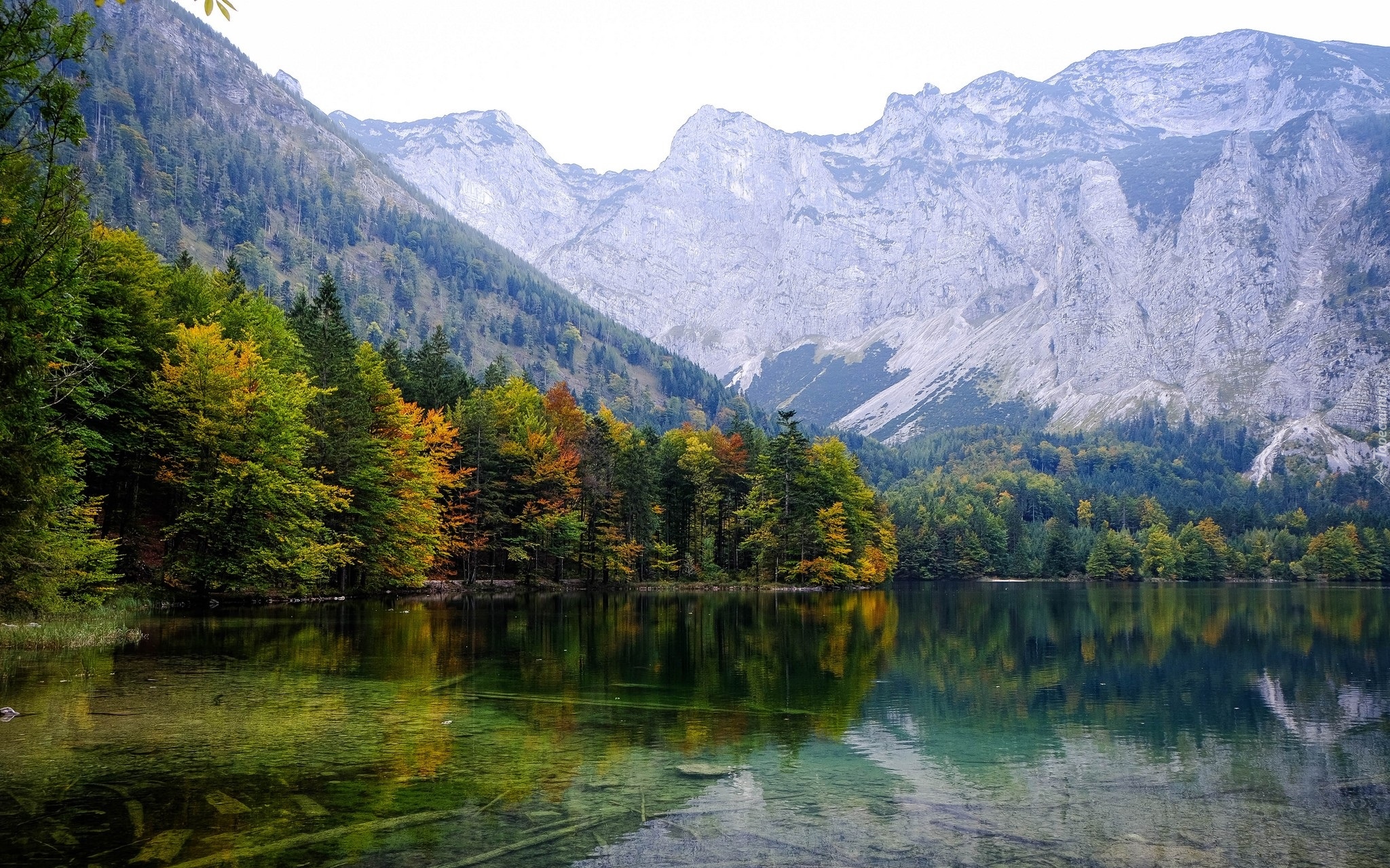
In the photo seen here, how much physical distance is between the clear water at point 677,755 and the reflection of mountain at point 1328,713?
150mm

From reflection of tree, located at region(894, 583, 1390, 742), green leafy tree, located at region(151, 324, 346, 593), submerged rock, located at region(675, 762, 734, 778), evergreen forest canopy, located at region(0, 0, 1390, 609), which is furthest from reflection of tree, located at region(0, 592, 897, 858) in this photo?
green leafy tree, located at region(151, 324, 346, 593)

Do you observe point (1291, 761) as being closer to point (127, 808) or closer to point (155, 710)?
point (127, 808)

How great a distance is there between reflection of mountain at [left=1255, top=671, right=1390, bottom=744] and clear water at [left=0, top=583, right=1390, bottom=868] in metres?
0.15

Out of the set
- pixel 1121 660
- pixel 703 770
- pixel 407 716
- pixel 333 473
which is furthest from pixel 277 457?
pixel 1121 660

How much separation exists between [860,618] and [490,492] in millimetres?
34374

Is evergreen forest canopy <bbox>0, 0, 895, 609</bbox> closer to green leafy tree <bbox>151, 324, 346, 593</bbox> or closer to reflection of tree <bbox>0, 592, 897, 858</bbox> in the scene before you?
green leafy tree <bbox>151, 324, 346, 593</bbox>

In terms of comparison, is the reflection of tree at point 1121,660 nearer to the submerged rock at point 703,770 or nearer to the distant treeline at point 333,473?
the submerged rock at point 703,770

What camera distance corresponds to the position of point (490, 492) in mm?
71938

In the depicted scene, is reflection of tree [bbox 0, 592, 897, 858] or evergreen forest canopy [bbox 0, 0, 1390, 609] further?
evergreen forest canopy [bbox 0, 0, 1390, 609]

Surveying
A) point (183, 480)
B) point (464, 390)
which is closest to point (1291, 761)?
point (183, 480)

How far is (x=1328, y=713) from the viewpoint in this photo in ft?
70.2

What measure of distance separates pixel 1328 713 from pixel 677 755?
16.6m

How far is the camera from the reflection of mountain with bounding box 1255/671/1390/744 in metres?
18.8

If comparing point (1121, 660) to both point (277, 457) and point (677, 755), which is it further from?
point (277, 457)
